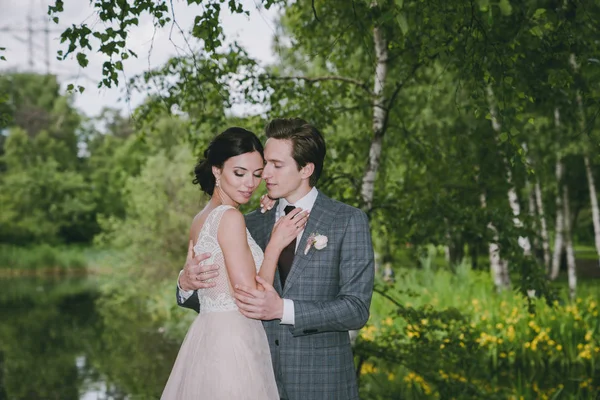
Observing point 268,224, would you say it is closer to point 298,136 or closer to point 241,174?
point 241,174

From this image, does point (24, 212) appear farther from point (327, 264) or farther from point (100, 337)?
point (327, 264)

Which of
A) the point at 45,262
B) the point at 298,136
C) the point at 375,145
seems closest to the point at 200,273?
the point at 298,136

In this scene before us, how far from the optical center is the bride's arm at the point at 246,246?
3.58m

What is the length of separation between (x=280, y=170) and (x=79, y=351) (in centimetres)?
1541

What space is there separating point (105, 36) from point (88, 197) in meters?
46.3

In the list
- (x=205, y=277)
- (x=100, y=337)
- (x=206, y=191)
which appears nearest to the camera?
(x=205, y=277)

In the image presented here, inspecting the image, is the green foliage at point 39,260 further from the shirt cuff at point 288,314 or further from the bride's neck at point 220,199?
the shirt cuff at point 288,314

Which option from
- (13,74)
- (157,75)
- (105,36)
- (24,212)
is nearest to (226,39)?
(157,75)

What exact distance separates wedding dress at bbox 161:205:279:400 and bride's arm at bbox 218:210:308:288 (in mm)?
147

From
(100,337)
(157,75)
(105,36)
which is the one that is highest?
(157,75)

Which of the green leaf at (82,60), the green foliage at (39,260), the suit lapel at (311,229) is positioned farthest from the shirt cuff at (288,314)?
the green foliage at (39,260)

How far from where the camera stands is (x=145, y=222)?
21.7 metres

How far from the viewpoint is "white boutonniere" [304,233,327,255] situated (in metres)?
3.59

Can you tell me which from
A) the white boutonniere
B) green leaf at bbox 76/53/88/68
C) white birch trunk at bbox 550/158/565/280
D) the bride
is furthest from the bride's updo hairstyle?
white birch trunk at bbox 550/158/565/280
